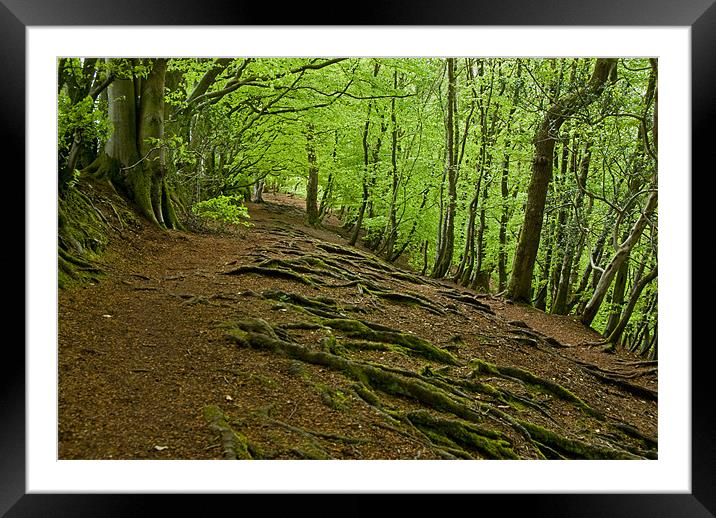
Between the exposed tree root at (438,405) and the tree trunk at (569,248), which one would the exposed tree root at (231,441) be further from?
the tree trunk at (569,248)

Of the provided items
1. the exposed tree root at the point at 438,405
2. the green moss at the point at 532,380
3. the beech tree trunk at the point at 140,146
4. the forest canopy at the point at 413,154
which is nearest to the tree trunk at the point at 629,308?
the forest canopy at the point at 413,154

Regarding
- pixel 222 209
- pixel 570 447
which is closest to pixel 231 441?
pixel 570 447

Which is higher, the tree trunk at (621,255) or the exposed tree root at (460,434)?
the tree trunk at (621,255)

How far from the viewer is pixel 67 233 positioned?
4.16 metres

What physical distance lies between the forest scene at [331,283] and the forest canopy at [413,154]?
0.15 feet

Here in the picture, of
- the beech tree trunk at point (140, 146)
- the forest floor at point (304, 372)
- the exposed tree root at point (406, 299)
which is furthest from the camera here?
the exposed tree root at point (406, 299)

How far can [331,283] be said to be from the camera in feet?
18.9

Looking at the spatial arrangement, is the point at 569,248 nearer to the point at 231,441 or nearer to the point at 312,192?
the point at 312,192

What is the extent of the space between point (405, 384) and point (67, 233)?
3.25 m

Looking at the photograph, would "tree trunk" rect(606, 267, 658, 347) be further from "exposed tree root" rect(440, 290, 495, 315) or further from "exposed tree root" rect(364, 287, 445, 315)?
"exposed tree root" rect(364, 287, 445, 315)
